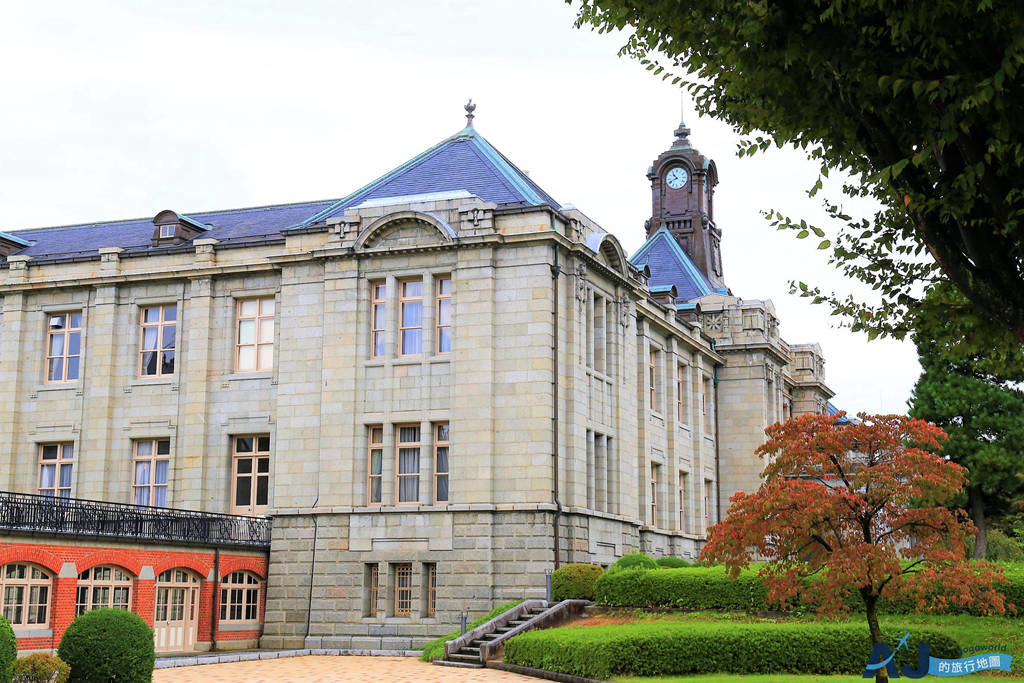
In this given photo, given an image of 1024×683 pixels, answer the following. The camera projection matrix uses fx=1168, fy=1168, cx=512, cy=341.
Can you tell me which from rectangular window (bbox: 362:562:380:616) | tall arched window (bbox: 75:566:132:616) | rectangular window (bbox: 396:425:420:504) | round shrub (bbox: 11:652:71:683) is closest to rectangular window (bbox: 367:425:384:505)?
rectangular window (bbox: 396:425:420:504)

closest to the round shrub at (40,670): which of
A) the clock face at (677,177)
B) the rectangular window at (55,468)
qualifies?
the rectangular window at (55,468)

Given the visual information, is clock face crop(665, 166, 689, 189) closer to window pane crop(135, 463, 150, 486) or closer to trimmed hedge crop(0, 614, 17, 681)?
window pane crop(135, 463, 150, 486)

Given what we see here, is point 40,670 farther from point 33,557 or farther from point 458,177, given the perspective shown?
point 458,177

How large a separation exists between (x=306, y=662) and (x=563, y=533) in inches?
297

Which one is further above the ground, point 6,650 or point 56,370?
point 56,370

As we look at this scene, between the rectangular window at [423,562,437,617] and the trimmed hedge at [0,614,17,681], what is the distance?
1531cm

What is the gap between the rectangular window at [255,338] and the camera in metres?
35.2

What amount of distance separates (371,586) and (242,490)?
5.60 metres

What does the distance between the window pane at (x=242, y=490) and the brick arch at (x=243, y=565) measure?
275 centimetres

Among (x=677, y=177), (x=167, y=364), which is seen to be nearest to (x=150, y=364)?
(x=167, y=364)

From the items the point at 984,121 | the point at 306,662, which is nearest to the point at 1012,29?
the point at 984,121

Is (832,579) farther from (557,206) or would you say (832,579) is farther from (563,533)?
(557,206)

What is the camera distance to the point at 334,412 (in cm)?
3250

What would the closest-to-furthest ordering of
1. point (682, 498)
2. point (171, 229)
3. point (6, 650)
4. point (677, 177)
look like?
point (6, 650)
point (171, 229)
point (682, 498)
point (677, 177)
